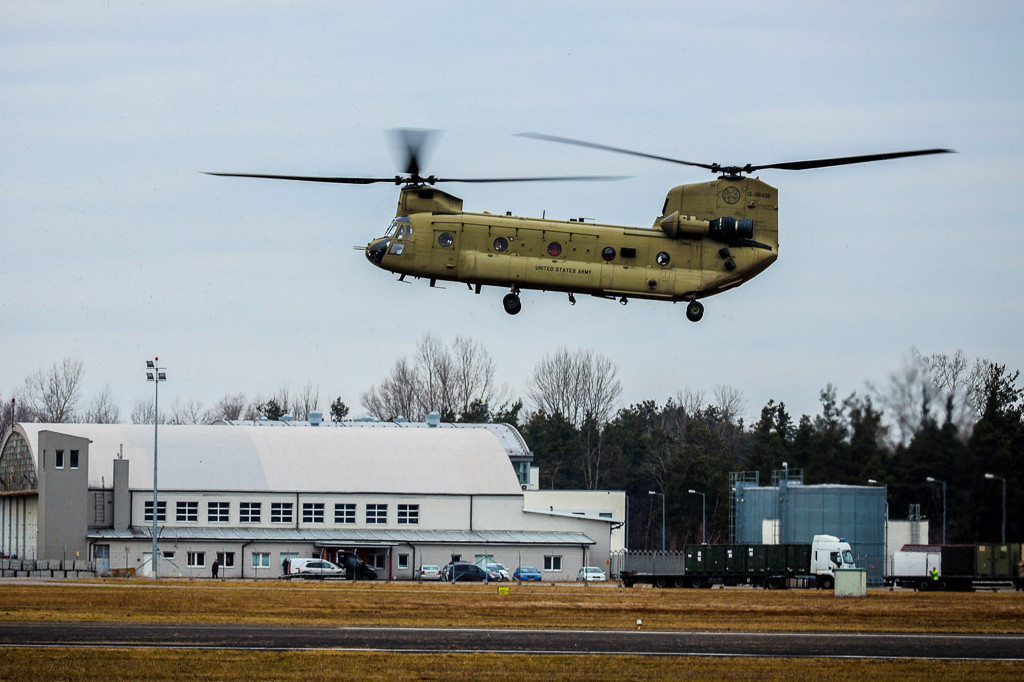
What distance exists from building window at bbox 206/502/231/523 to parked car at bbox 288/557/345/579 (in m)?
9.47

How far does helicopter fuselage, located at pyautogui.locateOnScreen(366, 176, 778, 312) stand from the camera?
44.0 meters

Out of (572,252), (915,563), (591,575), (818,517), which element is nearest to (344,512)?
(591,575)

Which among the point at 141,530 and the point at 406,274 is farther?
the point at 141,530

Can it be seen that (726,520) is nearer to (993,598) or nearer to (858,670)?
(993,598)

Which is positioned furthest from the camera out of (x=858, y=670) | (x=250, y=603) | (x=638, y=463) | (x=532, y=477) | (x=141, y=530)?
(x=638, y=463)

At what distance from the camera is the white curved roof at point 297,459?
10531 cm

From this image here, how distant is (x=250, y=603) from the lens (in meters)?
59.7

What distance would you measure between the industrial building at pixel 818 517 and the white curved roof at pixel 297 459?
712 inches

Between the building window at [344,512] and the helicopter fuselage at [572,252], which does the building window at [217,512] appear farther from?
the helicopter fuselage at [572,252]

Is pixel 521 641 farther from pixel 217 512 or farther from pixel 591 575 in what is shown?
pixel 217 512

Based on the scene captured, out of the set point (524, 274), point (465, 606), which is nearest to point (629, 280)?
point (524, 274)

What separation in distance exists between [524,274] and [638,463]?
123695mm

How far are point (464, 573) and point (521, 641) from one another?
53.8 metres

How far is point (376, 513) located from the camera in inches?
4193
